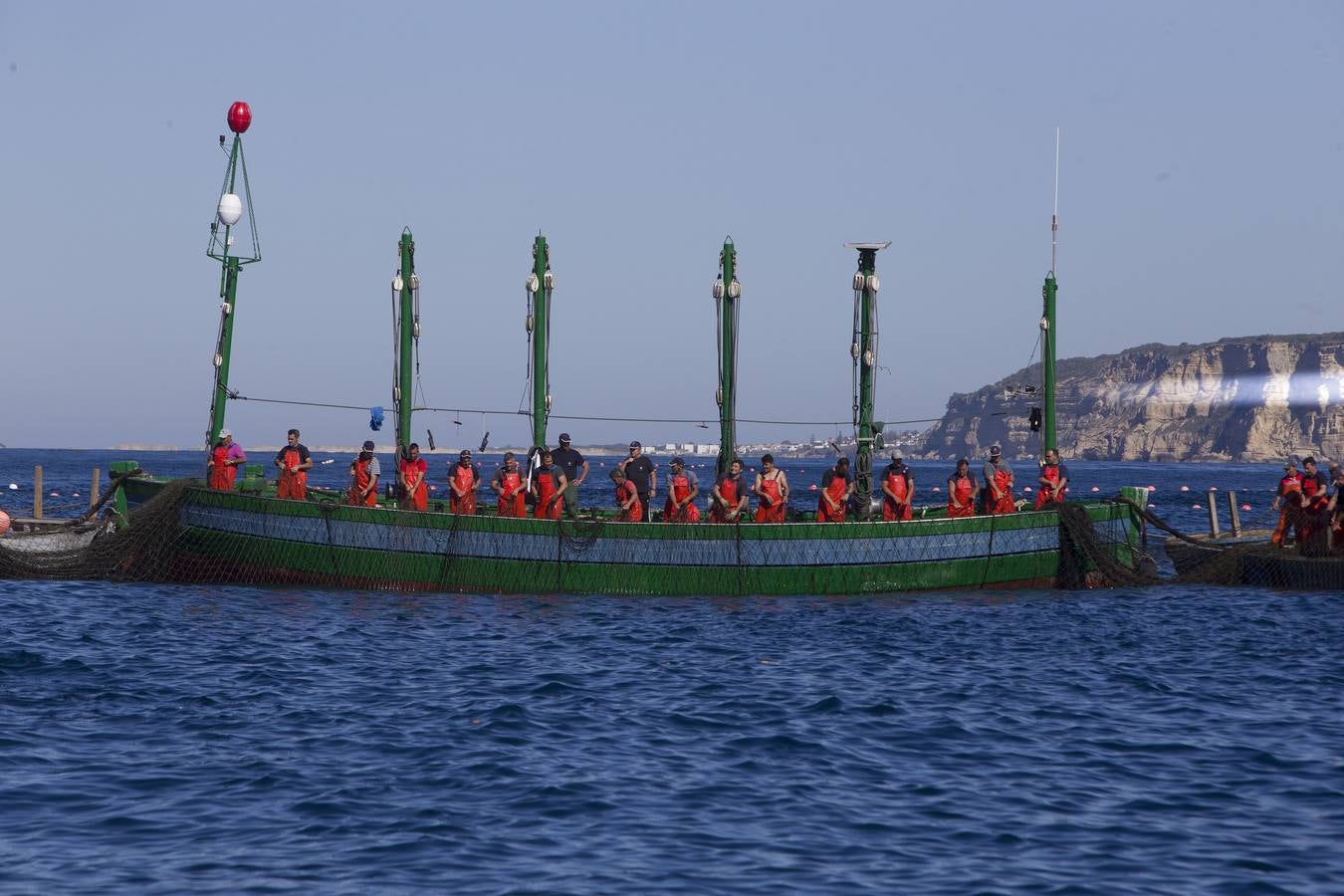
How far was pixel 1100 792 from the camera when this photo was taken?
12.8 m

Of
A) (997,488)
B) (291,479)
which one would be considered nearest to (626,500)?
(291,479)

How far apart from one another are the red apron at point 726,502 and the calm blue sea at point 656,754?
11.6 feet

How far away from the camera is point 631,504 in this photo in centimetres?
2727

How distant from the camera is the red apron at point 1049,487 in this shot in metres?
29.5

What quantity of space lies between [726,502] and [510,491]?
386cm

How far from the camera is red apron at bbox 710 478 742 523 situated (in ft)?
89.6

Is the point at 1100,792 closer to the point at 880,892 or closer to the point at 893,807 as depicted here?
the point at 893,807

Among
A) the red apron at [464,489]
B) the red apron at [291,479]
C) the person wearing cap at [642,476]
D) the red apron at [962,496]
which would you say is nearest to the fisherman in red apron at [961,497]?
the red apron at [962,496]

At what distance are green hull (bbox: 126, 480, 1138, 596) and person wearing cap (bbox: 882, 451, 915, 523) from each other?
538 mm

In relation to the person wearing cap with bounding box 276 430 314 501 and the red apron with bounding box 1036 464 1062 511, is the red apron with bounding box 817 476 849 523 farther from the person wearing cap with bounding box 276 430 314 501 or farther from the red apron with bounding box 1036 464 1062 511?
the person wearing cap with bounding box 276 430 314 501

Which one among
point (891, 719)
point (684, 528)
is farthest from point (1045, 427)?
point (891, 719)

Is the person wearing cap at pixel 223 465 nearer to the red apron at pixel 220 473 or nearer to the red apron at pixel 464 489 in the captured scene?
the red apron at pixel 220 473

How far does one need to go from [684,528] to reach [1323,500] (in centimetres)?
1234

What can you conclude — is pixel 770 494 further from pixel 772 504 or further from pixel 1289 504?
pixel 1289 504
